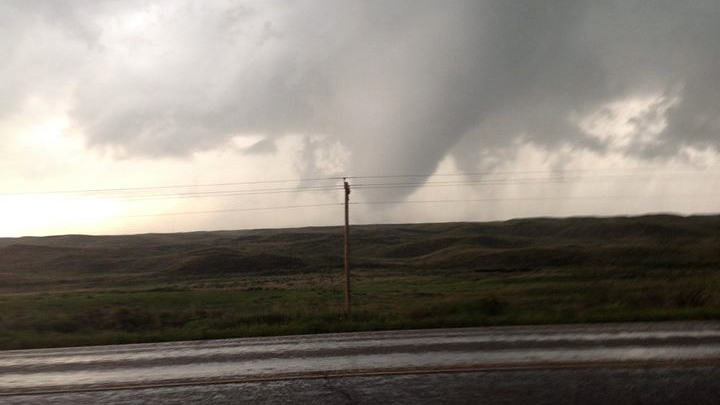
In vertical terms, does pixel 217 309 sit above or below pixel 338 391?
below

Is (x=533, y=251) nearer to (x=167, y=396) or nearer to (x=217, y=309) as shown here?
(x=217, y=309)

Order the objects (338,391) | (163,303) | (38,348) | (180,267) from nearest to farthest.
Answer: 1. (338,391)
2. (38,348)
3. (163,303)
4. (180,267)

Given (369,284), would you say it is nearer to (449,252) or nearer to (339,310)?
(339,310)

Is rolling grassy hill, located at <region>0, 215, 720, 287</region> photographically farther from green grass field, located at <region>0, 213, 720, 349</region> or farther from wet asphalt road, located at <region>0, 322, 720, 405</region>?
wet asphalt road, located at <region>0, 322, 720, 405</region>

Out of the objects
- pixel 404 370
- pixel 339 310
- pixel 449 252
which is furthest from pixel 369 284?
pixel 404 370

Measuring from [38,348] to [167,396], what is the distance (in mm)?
11939

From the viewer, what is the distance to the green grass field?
70.9 ft

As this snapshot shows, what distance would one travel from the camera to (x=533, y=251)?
274ft

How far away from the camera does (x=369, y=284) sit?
182ft

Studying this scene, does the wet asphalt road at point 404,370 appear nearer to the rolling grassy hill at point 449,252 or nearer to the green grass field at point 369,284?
the green grass field at point 369,284

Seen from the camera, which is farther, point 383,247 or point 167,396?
point 383,247

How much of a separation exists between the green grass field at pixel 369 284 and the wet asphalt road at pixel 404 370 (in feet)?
13.9

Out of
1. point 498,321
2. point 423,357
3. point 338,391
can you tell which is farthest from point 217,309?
point 338,391

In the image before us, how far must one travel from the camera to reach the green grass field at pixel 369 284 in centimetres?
2162
